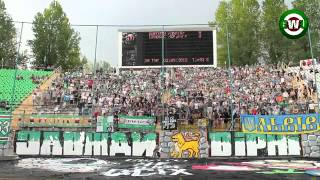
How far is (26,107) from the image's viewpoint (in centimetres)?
2566

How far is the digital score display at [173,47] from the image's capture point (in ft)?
86.1

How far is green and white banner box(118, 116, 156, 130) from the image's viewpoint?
22359 mm

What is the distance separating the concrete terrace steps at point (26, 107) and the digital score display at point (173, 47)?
26.5 ft

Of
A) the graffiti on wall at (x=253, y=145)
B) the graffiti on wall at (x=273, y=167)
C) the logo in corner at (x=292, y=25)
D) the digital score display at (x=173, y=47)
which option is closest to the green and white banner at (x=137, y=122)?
the graffiti on wall at (x=253, y=145)

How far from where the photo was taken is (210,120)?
71.3 feet

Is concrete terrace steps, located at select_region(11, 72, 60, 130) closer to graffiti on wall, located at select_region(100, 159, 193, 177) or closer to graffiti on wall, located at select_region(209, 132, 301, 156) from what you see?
graffiti on wall, located at select_region(100, 159, 193, 177)

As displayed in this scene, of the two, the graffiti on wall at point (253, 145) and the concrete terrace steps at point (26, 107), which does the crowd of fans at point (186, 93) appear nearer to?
the concrete terrace steps at point (26, 107)

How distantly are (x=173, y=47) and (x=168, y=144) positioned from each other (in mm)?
8138

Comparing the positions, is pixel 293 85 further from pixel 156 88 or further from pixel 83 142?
pixel 83 142

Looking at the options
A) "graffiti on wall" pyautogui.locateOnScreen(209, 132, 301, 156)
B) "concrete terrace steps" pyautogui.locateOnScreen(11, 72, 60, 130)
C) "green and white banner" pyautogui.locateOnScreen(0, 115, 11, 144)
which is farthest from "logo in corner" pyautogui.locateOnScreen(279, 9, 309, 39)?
"concrete terrace steps" pyautogui.locateOnScreen(11, 72, 60, 130)

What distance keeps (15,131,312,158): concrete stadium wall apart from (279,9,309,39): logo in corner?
6840 millimetres

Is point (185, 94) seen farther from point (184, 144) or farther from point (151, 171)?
point (151, 171)

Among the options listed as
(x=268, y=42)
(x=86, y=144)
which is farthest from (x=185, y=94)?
(x=268, y=42)

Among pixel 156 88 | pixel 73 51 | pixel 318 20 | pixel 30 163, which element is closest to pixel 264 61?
pixel 318 20
